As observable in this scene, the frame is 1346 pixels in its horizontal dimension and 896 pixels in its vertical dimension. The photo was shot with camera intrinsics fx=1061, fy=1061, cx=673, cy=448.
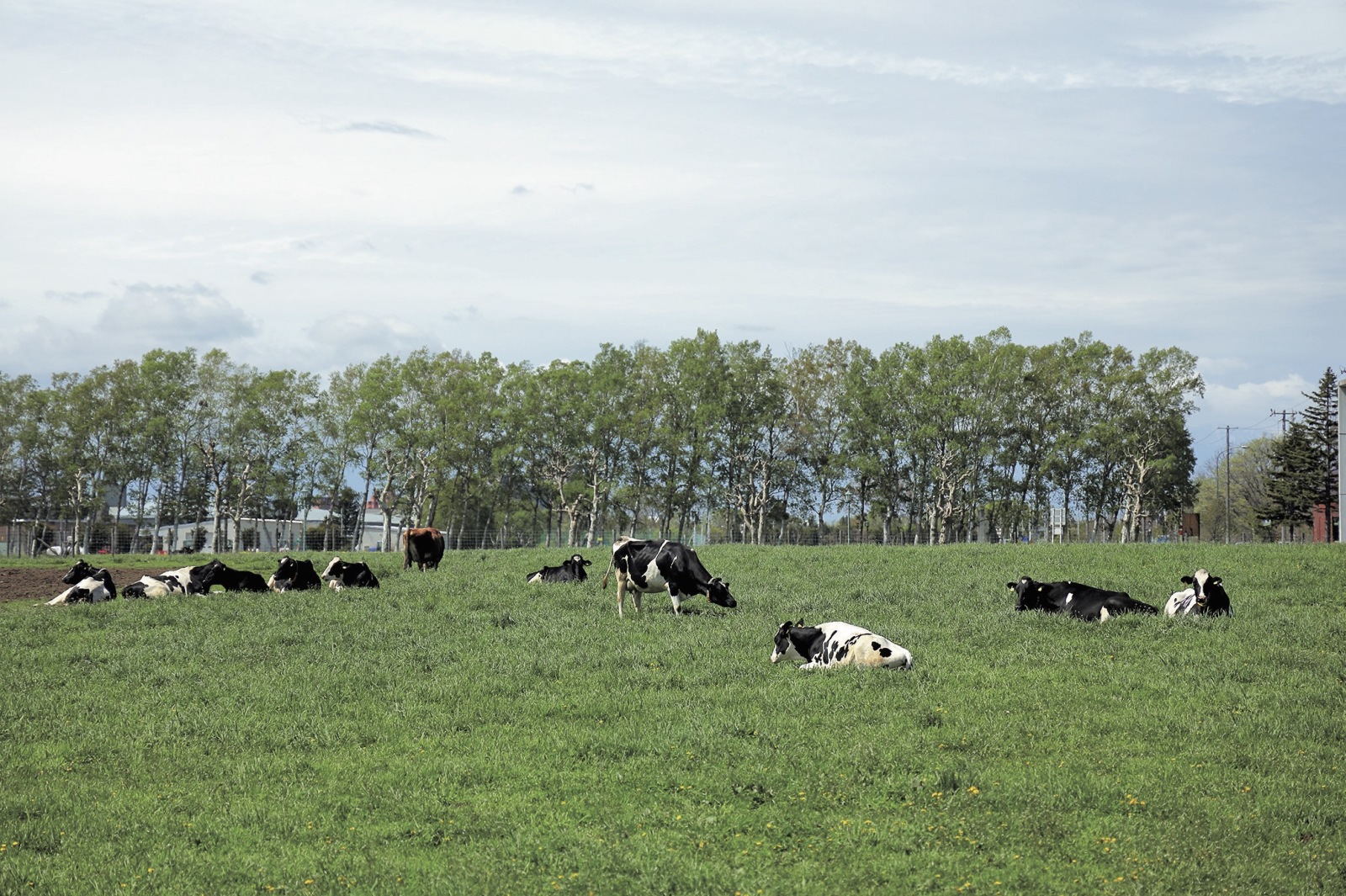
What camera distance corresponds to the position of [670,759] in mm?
10773

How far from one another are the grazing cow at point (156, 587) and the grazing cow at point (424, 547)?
347 inches

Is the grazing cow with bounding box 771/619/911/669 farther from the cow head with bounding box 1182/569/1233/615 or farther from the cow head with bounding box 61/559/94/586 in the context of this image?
the cow head with bounding box 61/559/94/586

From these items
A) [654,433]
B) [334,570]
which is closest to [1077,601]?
[334,570]

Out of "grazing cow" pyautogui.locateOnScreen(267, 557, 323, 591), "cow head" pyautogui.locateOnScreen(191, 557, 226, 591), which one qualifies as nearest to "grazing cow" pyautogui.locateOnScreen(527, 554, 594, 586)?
"grazing cow" pyautogui.locateOnScreen(267, 557, 323, 591)

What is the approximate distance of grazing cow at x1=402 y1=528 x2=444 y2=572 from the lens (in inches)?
1350

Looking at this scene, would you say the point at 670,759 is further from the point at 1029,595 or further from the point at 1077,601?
the point at 1029,595

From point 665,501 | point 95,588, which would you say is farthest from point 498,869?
point 665,501

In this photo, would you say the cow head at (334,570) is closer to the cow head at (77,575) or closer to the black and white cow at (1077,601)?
the cow head at (77,575)

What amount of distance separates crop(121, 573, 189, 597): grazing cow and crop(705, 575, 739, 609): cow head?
1330cm

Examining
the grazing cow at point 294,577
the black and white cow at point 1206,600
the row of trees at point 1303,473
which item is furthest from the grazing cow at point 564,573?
the row of trees at point 1303,473

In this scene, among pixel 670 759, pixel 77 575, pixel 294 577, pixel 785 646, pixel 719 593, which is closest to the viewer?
pixel 670 759

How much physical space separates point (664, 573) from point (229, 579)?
1227cm

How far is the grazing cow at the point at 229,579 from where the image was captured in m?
26.4

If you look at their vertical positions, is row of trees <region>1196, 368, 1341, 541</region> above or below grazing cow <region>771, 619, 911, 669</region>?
above
